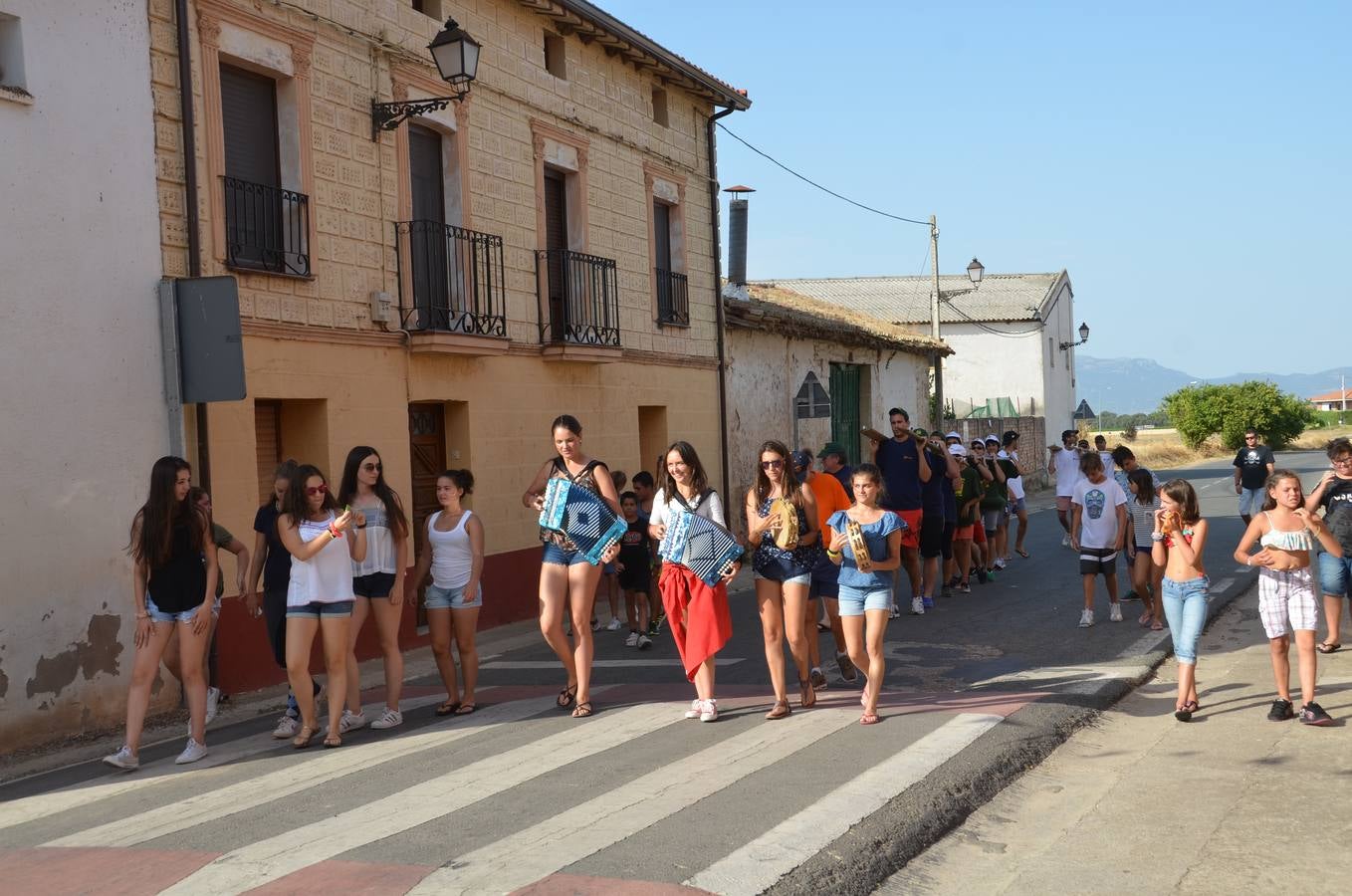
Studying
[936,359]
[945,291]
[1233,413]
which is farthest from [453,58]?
[1233,413]

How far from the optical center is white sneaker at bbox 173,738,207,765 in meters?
7.67

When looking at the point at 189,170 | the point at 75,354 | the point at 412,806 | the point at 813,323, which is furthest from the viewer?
the point at 813,323

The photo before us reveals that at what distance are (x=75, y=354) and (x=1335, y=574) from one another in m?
8.80

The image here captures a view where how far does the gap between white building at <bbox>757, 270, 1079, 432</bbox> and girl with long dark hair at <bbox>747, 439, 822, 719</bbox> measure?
39437mm

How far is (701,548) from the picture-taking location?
7.89 m

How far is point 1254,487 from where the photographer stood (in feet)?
58.9

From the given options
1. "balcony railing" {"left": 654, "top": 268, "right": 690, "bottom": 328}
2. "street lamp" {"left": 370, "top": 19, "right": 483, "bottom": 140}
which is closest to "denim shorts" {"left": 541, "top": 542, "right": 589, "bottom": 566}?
"street lamp" {"left": 370, "top": 19, "right": 483, "bottom": 140}

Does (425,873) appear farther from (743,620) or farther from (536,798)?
(743,620)

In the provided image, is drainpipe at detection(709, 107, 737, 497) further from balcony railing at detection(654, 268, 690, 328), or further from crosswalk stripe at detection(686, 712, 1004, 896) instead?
crosswalk stripe at detection(686, 712, 1004, 896)

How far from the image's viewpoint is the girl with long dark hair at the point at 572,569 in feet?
26.8

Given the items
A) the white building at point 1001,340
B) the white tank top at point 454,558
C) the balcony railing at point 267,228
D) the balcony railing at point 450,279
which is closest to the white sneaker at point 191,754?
the white tank top at point 454,558

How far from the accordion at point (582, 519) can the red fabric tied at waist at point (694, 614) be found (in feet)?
1.40

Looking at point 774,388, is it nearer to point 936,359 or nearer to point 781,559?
point 936,359

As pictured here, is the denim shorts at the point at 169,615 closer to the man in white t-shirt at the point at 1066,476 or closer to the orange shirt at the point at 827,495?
the orange shirt at the point at 827,495
